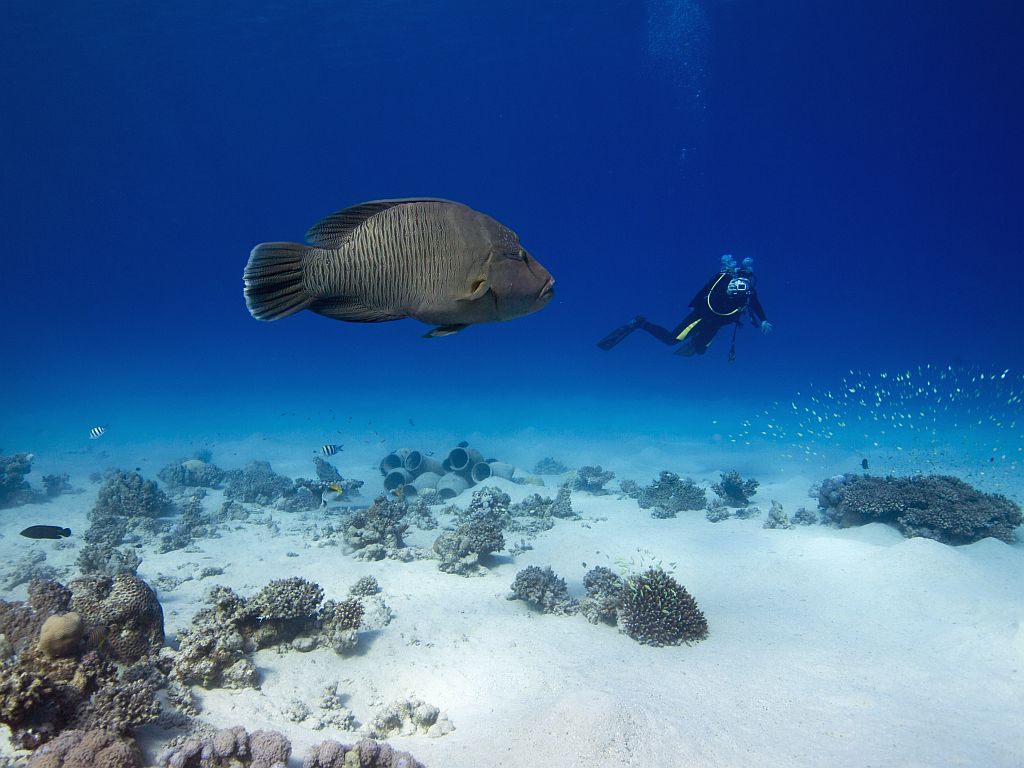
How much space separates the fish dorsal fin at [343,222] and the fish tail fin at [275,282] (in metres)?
0.08

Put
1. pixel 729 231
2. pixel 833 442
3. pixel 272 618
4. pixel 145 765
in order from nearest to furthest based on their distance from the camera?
pixel 145 765 < pixel 272 618 < pixel 833 442 < pixel 729 231

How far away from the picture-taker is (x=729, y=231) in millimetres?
101125

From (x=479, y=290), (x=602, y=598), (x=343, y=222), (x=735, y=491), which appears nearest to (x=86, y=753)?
(x=343, y=222)

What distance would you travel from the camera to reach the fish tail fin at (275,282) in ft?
6.65

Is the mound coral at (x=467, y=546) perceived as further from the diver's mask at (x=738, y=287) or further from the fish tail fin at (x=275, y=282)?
the diver's mask at (x=738, y=287)

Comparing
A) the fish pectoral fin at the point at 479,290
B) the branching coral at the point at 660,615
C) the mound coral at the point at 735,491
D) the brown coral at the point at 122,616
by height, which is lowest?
the brown coral at the point at 122,616

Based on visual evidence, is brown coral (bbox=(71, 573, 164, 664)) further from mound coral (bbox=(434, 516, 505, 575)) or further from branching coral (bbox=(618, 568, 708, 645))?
branching coral (bbox=(618, 568, 708, 645))

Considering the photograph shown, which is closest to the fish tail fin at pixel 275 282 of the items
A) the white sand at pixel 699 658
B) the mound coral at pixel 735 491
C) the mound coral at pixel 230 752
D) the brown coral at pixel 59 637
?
the mound coral at pixel 230 752

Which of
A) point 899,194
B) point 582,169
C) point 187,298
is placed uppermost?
point 582,169

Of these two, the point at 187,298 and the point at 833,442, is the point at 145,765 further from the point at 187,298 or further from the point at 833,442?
the point at 187,298

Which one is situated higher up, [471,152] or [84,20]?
[471,152]

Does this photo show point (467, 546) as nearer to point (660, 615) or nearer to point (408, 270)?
point (660, 615)

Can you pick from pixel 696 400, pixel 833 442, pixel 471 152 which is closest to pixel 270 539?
pixel 833 442

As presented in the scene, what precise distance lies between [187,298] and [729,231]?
101950 millimetres
